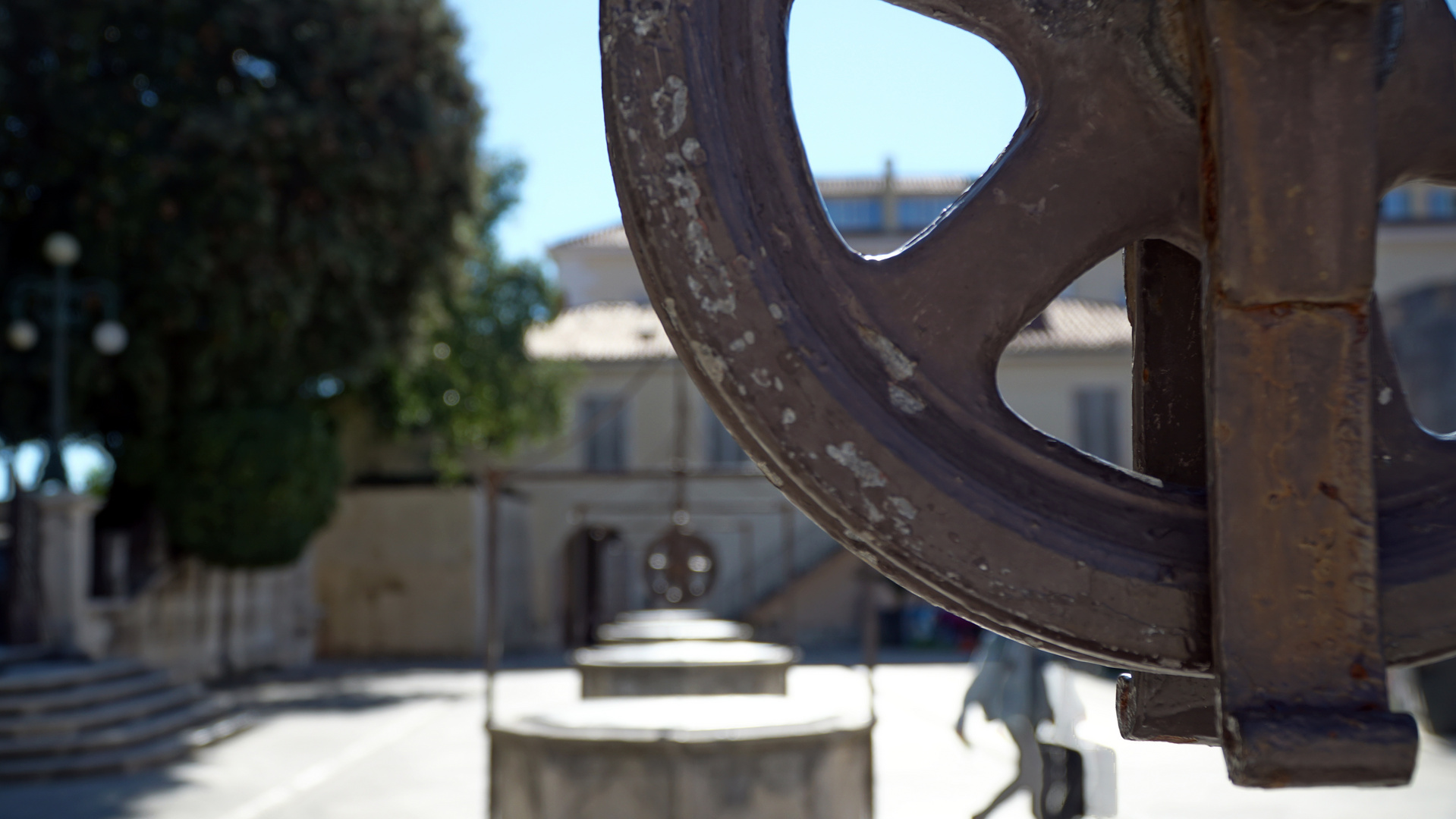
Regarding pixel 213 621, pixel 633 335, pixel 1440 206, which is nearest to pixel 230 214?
pixel 213 621

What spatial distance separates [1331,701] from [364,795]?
992 centimetres

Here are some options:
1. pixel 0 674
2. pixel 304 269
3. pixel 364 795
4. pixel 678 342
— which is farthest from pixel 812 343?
pixel 304 269

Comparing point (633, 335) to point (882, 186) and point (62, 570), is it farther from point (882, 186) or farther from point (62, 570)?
point (62, 570)

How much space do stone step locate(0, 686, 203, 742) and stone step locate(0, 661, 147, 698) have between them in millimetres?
324

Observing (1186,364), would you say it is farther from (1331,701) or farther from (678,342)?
(678,342)

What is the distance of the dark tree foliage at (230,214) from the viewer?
601 inches

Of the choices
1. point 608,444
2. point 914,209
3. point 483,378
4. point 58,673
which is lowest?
point 58,673

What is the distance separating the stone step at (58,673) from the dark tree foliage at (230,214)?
11.2ft

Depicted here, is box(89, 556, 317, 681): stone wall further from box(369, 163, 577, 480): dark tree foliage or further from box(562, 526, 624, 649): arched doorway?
box(562, 526, 624, 649): arched doorway

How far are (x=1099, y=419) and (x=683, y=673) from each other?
21.1 metres

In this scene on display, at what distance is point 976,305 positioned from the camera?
1.01m

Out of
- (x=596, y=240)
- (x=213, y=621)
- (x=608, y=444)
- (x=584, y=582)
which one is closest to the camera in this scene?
(x=213, y=621)

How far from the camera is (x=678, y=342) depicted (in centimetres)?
94

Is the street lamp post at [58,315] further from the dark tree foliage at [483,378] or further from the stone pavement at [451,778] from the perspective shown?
the dark tree foliage at [483,378]
